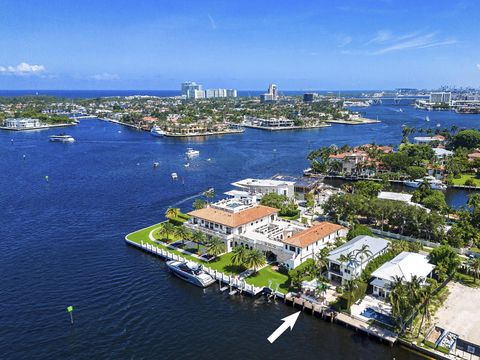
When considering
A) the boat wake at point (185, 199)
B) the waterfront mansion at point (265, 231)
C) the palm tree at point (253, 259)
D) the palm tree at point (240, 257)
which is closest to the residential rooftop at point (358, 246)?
the waterfront mansion at point (265, 231)

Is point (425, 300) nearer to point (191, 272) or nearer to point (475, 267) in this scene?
point (475, 267)

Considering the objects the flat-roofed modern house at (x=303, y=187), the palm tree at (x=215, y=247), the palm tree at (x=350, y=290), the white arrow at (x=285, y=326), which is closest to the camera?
the white arrow at (x=285, y=326)

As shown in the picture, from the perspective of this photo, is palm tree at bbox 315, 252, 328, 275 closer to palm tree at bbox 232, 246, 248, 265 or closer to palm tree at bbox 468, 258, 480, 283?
palm tree at bbox 232, 246, 248, 265

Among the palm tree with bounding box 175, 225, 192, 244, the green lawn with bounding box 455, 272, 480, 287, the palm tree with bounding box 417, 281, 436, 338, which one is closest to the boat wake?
the palm tree with bounding box 175, 225, 192, 244

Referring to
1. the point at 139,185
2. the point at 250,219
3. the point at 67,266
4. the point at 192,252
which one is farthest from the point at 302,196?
the point at 67,266

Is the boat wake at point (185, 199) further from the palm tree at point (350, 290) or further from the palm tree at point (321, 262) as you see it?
the palm tree at point (350, 290)

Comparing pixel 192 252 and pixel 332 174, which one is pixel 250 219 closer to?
pixel 192 252

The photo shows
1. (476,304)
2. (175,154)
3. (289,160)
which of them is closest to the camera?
(476,304)
